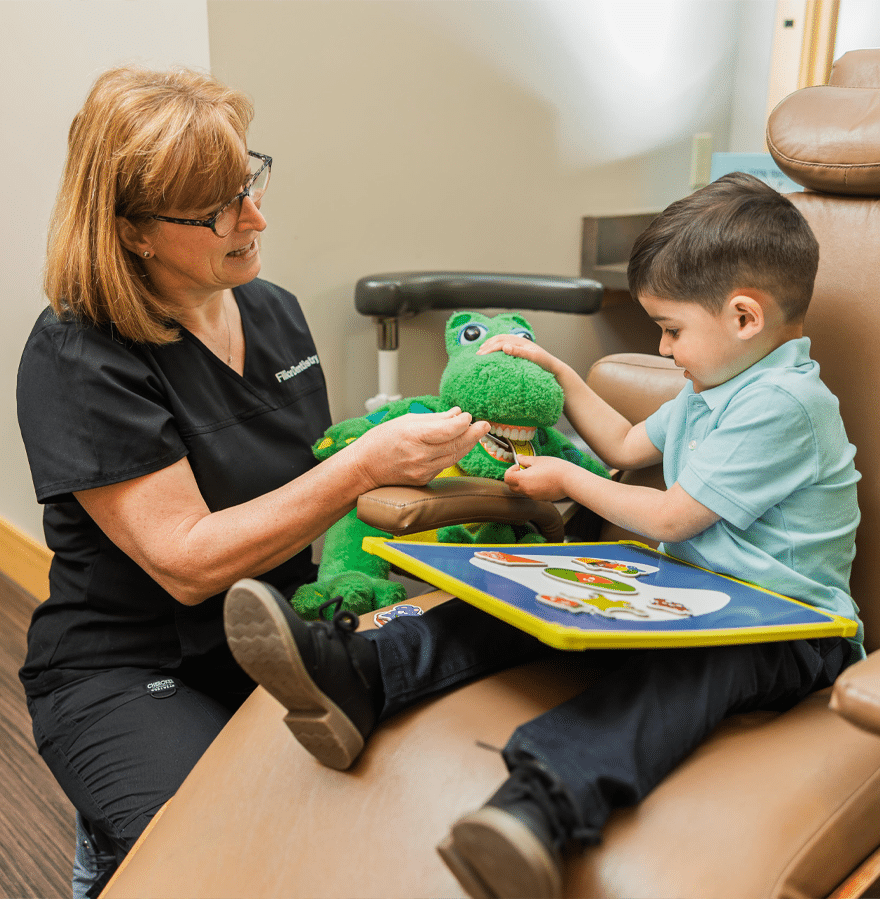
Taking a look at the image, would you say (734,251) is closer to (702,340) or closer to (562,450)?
(702,340)

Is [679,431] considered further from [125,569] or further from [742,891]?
[125,569]

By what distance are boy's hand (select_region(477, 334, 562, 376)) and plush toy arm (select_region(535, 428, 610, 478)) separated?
110mm

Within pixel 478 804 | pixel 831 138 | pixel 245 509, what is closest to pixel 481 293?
pixel 831 138

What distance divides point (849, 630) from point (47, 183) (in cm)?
169

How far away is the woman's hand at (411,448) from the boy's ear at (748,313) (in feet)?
1.14

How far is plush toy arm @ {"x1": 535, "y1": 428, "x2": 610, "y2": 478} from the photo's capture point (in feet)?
4.41

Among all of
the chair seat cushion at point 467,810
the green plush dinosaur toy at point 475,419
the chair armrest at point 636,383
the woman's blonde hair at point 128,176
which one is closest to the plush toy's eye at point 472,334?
the green plush dinosaur toy at point 475,419

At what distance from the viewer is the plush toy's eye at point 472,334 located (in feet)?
4.37

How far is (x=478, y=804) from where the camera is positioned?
→ 77 centimetres

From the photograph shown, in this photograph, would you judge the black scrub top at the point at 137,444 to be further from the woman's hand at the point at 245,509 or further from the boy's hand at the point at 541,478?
the boy's hand at the point at 541,478

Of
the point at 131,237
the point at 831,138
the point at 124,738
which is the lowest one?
the point at 124,738

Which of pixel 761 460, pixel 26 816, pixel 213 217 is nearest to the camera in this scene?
pixel 761 460

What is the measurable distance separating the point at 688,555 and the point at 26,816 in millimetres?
1257

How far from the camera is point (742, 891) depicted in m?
0.70
